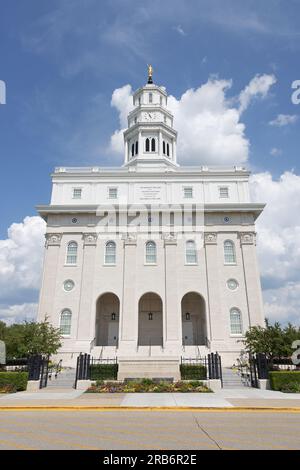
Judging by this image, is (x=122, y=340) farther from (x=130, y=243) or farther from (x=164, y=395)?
(x=164, y=395)

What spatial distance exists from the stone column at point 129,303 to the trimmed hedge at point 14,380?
14573 millimetres

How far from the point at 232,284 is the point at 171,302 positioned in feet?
22.9

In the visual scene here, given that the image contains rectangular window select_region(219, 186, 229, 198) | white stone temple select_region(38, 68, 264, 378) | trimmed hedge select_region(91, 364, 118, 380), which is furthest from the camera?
rectangular window select_region(219, 186, 229, 198)

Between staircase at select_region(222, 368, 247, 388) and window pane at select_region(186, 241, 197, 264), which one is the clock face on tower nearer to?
window pane at select_region(186, 241, 197, 264)

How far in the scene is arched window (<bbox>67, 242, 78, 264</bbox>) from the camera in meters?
36.5

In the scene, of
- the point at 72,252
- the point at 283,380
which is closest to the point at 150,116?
the point at 72,252

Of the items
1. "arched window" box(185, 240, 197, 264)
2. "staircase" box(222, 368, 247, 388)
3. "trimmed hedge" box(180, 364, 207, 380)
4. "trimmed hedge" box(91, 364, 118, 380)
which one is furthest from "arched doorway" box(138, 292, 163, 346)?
"trimmed hedge" box(91, 364, 118, 380)

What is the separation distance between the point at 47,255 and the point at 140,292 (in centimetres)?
1109

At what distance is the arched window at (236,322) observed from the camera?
3365cm

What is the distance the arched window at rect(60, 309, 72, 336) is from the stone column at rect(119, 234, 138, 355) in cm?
544

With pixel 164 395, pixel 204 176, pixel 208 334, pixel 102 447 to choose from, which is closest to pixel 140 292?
pixel 208 334

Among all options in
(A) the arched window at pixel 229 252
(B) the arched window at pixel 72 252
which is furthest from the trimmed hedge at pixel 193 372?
(B) the arched window at pixel 72 252

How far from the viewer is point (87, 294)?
113 ft

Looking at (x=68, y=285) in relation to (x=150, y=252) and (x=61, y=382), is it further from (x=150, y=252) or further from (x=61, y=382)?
(x=61, y=382)
